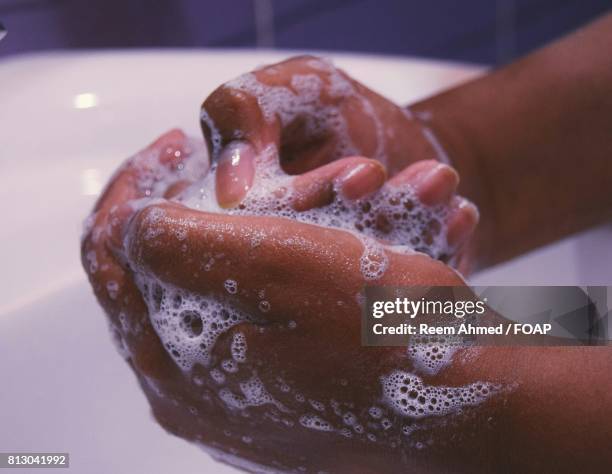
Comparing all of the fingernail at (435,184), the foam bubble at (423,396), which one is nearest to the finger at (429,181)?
the fingernail at (435,184)

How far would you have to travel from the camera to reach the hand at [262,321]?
1.31 ft

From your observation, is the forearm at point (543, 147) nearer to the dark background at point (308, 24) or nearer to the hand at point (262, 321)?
the hand at point (262, 321)

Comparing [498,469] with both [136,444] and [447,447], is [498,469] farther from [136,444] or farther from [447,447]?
[136,444]

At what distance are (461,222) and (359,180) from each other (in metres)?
0.09

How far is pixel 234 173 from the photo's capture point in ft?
1.52

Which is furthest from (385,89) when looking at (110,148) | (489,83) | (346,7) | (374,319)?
(346,7)

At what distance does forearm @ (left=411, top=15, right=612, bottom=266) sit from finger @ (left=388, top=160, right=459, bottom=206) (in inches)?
8.3

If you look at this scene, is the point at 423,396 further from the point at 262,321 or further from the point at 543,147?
the point at 543,147

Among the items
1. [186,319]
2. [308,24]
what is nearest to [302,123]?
[186,319]

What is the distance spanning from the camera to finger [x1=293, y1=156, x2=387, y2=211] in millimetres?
462

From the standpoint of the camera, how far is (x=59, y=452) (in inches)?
19.5

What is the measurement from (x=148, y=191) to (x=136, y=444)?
0.55ft

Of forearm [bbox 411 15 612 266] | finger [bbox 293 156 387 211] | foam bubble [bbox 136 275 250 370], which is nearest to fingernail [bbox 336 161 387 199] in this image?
finger [bbox 293 156 387 211]

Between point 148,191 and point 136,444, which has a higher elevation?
point 148,191
